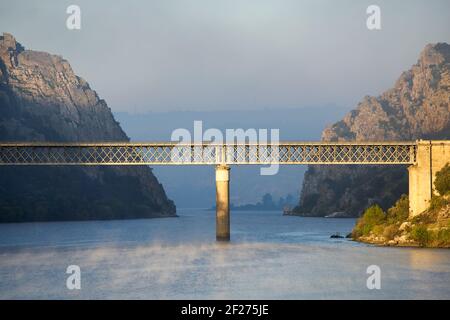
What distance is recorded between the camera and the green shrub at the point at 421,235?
124938mm

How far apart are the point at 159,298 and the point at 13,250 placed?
66426 millimetres

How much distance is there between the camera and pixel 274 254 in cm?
12719

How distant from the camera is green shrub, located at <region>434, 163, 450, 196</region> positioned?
134 metres

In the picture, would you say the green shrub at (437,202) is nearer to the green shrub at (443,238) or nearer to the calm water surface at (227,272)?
the green shrub at (443,238)

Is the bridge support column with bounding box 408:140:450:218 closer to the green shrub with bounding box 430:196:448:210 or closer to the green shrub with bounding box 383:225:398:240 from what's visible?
the green shrub with bounding box 430:196:448:210

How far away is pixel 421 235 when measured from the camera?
126 metres

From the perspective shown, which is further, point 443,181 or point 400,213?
point 400,213

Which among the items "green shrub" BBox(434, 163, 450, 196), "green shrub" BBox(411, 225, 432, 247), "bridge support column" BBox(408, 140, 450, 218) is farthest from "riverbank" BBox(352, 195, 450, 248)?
"bridge support column" BBox(408, 140, 450, 218)

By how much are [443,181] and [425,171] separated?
514 cm

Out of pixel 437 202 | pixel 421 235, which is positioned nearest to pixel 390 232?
pixel 437 202

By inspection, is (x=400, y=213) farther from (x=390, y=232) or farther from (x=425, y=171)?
(x=425, y=171)

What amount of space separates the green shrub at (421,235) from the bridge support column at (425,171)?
9906 mm

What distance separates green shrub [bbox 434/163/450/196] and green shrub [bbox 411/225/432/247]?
9062 mm
